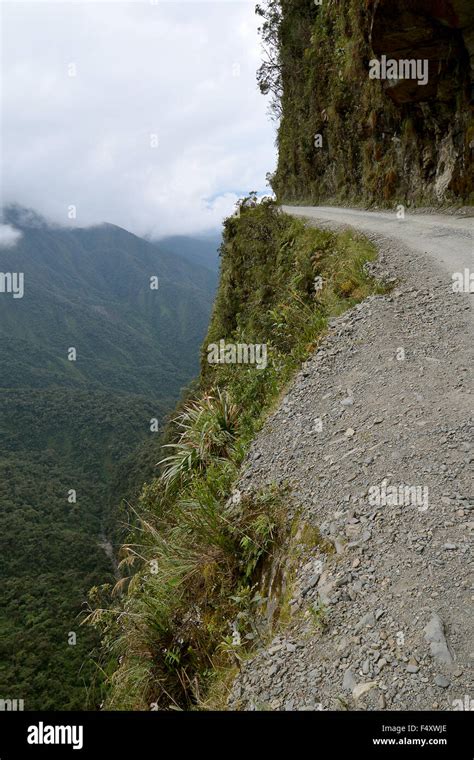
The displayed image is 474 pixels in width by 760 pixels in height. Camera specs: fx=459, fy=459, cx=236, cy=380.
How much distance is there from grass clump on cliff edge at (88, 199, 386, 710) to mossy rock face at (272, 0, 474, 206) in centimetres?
791

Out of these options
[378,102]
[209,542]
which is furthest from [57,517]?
[209,542]

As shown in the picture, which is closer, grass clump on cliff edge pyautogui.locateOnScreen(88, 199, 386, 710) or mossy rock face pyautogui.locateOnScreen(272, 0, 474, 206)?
grass clump on cliff edge pyautogui.locateOnScreen(88, 199, 386, 710)

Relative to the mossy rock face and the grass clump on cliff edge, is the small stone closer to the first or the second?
the grass clump on cliff edge

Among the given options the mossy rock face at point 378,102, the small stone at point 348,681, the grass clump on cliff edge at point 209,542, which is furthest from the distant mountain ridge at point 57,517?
the mossy rock face at point 378,102

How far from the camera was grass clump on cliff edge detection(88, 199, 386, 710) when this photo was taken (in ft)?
14.2

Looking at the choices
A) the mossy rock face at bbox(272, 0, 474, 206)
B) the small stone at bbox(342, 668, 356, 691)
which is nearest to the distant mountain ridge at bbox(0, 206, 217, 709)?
the small stone at bbox(342, 668, 356, 691)

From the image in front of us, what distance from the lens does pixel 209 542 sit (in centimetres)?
482

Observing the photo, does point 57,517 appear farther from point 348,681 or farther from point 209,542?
point 348,681

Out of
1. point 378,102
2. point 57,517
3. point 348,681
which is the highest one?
point 378,102

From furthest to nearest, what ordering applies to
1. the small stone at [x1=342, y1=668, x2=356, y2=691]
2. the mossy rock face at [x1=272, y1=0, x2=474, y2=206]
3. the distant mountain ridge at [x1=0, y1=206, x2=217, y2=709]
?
the distant mountain ridge at [x1=0, y1=206, x2=217, y2=709], the mossy rock face at [x1=272, y1=0, x2=474, y2=206], the small stone at [x1=342, y1=668, x2=356, y2=691]

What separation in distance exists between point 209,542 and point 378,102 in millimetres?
20326
